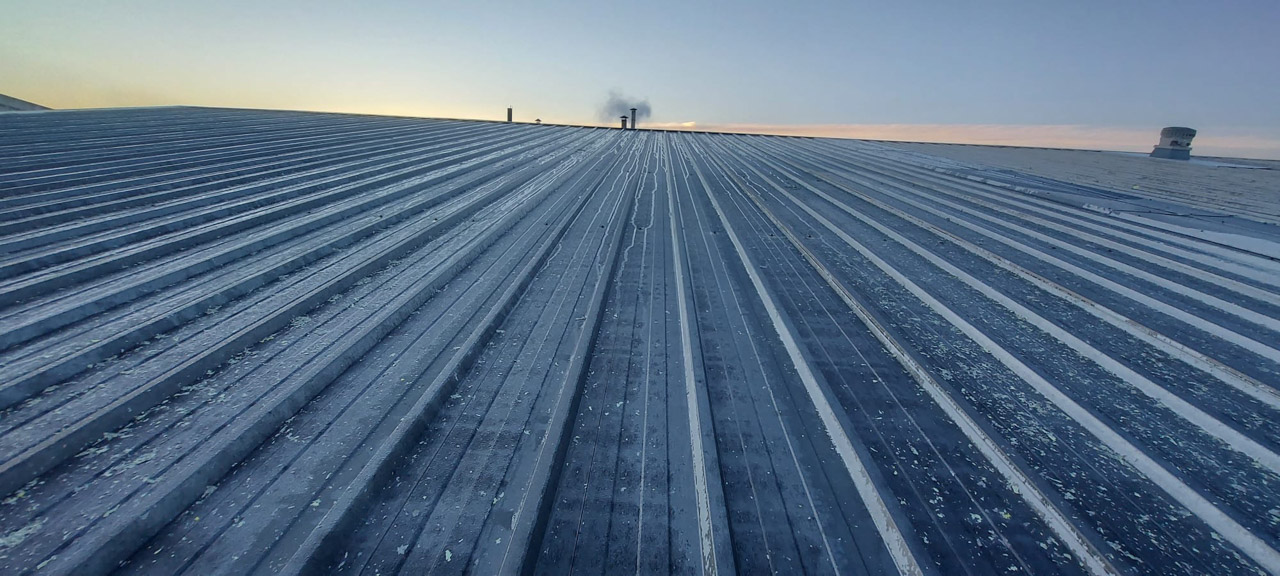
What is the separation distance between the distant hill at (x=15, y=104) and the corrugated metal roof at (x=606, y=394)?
42.7 feet

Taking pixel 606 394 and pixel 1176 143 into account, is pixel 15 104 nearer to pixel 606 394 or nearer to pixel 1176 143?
pixel 606 394

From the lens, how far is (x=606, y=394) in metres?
2.57

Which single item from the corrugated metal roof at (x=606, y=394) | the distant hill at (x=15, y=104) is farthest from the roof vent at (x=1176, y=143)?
the distant hill at (x=15, y=104)

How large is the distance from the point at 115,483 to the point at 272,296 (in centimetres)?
173

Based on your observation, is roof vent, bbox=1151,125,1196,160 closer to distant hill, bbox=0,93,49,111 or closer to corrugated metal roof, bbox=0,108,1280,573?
corrugated metal roof, bbox=0,108,1280,573

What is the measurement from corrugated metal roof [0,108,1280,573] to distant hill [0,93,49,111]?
13005 mm

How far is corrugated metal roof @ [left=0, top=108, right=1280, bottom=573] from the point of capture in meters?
1.73

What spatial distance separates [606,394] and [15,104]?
2192 centimetres

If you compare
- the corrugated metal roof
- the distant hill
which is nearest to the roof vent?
the corrugated metal roof

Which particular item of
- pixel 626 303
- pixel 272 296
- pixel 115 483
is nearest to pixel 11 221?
pixel 272 296

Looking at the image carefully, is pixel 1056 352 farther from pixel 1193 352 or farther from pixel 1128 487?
pixel 1128 487

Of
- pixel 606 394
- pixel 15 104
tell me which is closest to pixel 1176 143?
pixel 606 394

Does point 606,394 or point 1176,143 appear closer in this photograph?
point 606,394

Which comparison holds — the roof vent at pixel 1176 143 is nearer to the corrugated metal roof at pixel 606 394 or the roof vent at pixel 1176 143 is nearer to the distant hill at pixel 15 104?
the corrugated metal roof at pixel 606 394
